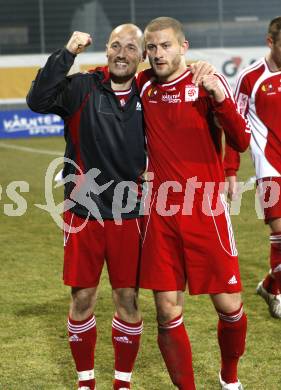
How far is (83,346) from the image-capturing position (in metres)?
4.68

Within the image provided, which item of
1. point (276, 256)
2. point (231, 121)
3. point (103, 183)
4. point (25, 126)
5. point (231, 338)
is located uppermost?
point (231, 121)

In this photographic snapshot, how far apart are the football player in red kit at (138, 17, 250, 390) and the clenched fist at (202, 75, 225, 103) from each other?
0.47ft

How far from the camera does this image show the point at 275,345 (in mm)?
5605

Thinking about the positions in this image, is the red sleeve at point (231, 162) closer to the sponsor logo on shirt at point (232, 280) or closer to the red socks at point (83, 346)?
the sponsor logo on shirt at point (232, 280)

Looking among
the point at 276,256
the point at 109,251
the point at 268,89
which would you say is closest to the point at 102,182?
the point at 109,251

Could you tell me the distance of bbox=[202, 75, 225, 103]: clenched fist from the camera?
413 centimetres

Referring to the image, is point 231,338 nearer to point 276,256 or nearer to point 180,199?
point 180,199

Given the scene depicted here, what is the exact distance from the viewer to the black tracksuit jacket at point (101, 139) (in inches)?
176

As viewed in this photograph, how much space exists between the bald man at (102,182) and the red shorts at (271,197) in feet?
5.01

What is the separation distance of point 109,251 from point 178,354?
2.11 feet

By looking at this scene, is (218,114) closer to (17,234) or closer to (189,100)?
(189,100)

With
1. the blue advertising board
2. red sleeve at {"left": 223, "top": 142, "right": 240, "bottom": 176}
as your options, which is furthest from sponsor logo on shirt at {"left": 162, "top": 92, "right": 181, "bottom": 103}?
the blue advertising board

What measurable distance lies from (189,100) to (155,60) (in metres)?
0.26

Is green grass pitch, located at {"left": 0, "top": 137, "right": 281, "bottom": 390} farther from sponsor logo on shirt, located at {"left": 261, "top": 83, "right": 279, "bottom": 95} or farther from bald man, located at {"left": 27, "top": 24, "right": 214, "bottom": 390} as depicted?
sponsor logo on shirt, located at {"left": 261, "top": 83, "right": 279, "bottom": 95}
